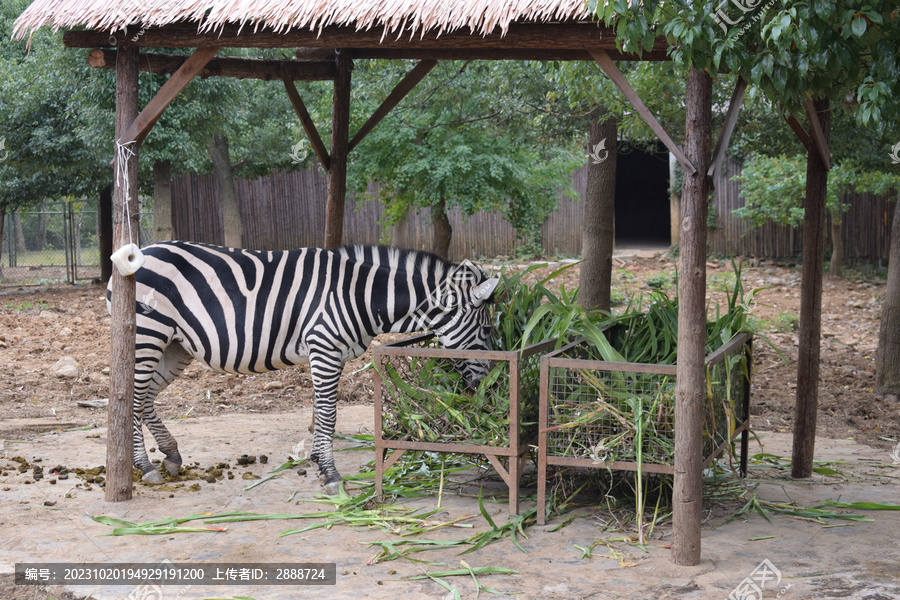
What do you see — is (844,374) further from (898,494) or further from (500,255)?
(500,255)

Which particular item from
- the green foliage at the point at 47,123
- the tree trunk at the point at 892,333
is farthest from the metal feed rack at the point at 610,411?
the green foliage at the point at 47,123

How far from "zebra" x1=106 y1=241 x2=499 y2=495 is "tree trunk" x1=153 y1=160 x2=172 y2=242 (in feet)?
24.6

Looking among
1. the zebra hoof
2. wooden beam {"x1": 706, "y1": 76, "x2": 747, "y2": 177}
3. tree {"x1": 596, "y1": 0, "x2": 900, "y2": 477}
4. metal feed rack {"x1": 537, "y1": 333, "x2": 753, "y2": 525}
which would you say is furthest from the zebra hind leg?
tree {"x1": 596, "y1": 0, "x2": 900, "y2": 477}

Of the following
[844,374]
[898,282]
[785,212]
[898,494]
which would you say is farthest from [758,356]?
[785,212]

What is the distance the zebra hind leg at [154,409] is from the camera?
5.89 meters

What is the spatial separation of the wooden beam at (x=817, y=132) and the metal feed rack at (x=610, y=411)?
1.61 m

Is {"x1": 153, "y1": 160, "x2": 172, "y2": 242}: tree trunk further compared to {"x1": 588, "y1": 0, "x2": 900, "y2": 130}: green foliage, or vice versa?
{"x1": 153, "y1": 160, "x2": 172, "y2": 242}: tree trunk

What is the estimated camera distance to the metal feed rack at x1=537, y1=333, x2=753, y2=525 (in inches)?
180

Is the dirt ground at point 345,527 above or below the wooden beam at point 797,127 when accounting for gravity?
below

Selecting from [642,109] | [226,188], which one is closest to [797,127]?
[642,109]

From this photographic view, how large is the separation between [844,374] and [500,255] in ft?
32.2

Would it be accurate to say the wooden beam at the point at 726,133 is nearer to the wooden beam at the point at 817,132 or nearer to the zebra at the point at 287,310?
the wooden beam at the point at 817,132

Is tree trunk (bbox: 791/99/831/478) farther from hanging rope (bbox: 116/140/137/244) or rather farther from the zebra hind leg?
hanging rope (bbox: 116/140/137/244)

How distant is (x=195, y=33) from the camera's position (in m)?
5.04
